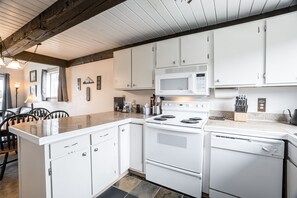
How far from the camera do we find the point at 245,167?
138cm

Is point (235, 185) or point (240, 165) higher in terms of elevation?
point (240, 165)

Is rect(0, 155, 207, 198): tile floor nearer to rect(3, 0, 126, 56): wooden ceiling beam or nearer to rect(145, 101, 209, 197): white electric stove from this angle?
rect(145, 101, 209, 197): white electric stove

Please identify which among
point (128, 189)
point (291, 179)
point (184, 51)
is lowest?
point (128, 189)

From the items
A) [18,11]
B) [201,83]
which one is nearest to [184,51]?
[201,83]

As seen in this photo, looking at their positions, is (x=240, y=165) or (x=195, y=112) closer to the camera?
(x=240, y=165)

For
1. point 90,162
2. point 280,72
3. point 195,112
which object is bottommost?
point 90,162

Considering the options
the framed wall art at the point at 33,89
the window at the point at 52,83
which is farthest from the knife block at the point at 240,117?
the framed wall art at the point at 33,89

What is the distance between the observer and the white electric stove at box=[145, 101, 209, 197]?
5.16 ft

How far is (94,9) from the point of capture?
1.38 meters

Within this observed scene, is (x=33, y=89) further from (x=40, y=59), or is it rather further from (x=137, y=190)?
(x=137, y=190)

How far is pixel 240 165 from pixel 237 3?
1.71 m

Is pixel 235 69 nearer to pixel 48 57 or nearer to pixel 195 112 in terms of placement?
pixel 195 112

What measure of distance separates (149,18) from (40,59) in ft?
9.85

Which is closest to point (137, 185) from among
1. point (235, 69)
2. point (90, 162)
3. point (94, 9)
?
point (90, 162)
